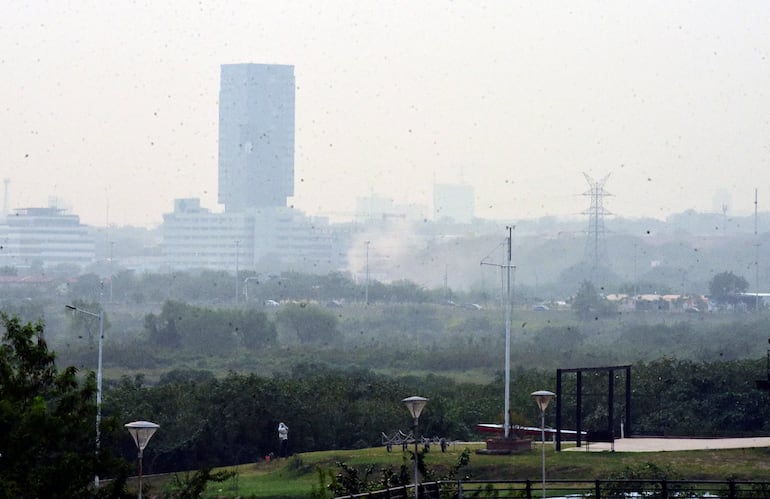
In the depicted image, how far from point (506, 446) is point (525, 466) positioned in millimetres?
2830

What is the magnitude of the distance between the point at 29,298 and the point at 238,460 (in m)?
110

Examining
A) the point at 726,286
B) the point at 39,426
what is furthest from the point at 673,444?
the point at 726,286

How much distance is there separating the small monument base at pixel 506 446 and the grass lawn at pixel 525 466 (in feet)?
1.09

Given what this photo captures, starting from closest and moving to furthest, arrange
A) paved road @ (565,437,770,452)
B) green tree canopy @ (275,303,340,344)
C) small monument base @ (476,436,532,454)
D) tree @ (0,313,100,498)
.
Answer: tree @ (0,313,100,498) → small monument base @ (476,436,532,454) → paved road @ (565,437,770,452) → green tree canopy @ (275,303,340,344)

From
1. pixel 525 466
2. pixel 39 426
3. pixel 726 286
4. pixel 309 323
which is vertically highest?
pixel 726 286

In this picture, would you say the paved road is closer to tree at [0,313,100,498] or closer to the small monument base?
the small monument base

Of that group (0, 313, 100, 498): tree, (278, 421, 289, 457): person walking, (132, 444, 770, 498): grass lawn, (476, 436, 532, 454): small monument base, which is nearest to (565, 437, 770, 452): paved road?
(132, 444, 770, 498): grass lawn

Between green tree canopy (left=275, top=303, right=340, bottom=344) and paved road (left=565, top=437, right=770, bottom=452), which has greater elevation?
green tree canopy (left=275, top=303, right=340, bottom=344)

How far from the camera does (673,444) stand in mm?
45031

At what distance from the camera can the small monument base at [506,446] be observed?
4288 centimetres

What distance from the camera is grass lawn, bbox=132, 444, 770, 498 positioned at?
3841 cm

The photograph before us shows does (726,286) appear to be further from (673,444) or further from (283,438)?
(673,444)

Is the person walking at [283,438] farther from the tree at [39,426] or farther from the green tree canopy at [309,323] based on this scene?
the green tree canopy at [309,323]

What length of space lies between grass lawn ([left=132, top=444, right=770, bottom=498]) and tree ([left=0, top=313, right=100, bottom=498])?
973 cm
